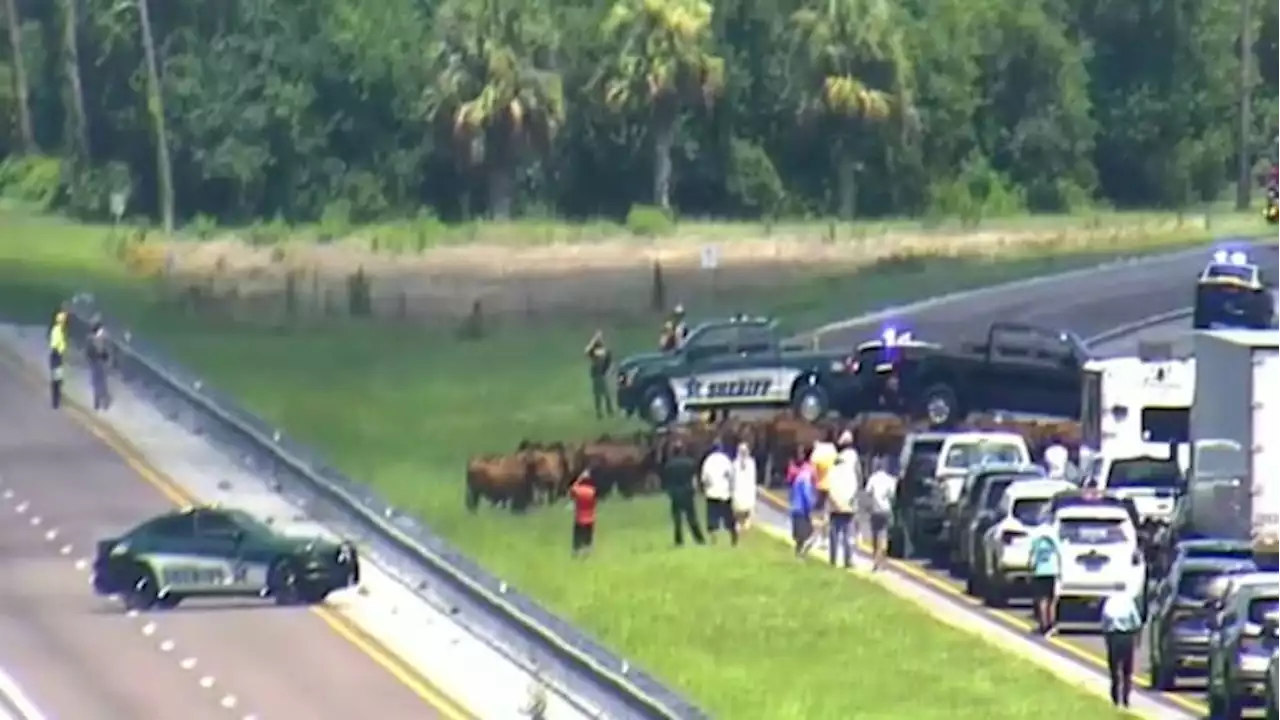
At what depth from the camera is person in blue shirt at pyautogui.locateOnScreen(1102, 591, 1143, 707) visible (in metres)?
30.8

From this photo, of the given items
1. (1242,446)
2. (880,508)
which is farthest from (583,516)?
(1242,446)

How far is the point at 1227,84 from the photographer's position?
114812 millimetres

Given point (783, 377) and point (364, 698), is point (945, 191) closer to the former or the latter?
point (783, 377)

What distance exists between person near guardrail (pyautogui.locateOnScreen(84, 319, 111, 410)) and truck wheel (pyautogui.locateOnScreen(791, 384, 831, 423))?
35.7 feet

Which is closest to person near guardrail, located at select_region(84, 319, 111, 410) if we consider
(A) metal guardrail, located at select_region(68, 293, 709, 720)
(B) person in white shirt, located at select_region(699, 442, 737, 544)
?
(A) metal guardrail, located at select_region(68, 293, 709, 720)

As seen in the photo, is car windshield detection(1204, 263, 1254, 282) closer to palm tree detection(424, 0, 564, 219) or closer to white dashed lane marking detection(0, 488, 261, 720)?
white dashed lane marking detection(0, 488, 261, 720)

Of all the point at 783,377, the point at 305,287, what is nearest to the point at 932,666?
the point at 783,377

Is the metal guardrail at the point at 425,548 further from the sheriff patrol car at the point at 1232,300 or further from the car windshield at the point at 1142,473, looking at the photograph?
the sheriff patrol car at the point at 1232,300

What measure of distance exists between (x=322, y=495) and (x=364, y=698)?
10507 millimetres

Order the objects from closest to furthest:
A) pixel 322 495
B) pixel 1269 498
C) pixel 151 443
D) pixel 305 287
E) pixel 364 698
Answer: pixel 364 698
pixel 1269 498
pixel 322 495
pixel 151 443
pixel 305 287

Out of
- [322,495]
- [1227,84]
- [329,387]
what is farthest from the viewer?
[1227,84]

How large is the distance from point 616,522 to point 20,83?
7287 centimetres

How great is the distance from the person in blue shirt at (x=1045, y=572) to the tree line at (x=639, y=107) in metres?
64.3

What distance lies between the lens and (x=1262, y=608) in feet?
96.2
